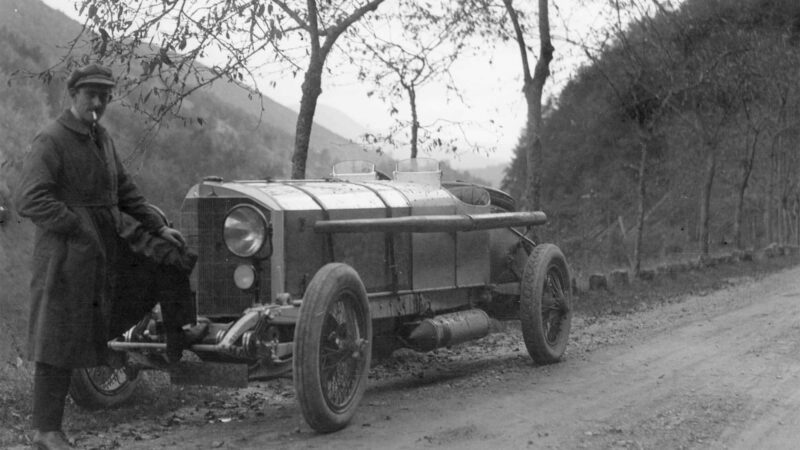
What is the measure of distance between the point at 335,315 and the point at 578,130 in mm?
36992

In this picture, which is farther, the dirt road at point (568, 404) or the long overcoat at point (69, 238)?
the dirt road at point (568, 404)

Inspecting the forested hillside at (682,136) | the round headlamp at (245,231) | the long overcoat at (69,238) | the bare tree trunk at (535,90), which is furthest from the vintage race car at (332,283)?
the bare tree trunk at (535,90)

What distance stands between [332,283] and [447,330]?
1855 millimetres

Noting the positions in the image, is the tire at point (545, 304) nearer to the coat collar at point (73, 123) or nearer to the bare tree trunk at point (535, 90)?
the coat collar at point (73, 123)

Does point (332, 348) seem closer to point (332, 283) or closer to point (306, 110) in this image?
point (332, 283)

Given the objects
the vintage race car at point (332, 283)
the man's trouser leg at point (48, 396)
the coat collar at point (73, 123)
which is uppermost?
the coat collar at point (73, 123)

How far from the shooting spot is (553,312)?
9.00 m

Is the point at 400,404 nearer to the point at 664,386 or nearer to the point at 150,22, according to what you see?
the point at 664,386

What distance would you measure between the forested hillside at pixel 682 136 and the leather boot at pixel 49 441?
9206 millimetres

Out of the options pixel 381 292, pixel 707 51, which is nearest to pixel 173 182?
pixel 707 51

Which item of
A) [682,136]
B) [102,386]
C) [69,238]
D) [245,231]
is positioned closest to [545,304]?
[245,231]

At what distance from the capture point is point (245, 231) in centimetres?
643

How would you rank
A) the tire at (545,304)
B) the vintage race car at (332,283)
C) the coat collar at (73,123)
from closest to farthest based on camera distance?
1. the coat collar at (73,123)
2. the vintage race car at (332,283)
3. the tire at (545,304)

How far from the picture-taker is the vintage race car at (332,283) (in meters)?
5.84
